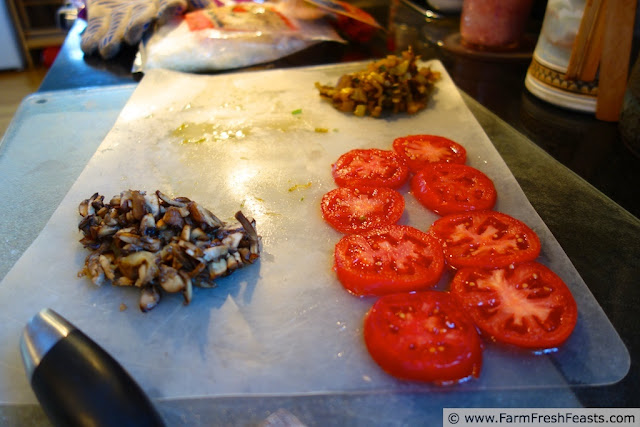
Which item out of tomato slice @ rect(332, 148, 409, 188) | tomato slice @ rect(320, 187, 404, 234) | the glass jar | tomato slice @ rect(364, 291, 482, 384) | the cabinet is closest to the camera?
tomato slice @ rect(364, 291, 482, 384)

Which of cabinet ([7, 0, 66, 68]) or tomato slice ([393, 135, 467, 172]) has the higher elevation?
tomato slice ([393, 135, 467, 172])

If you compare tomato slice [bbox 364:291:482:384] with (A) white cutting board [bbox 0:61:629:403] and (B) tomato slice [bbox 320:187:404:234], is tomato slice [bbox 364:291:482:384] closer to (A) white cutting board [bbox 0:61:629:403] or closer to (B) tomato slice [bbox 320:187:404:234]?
(A) white cutting board [bbox 0:61:629:403]

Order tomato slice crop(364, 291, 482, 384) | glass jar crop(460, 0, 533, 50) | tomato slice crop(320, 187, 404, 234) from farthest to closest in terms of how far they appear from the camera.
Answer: glass jar crop(460, 0, 533, 50) < tomato slice crop(320, 187, 404, 234) < tomato slice crop(364, 291, 482, 384)

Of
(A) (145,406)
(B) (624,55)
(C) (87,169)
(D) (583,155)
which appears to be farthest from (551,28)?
(A) (145,406)

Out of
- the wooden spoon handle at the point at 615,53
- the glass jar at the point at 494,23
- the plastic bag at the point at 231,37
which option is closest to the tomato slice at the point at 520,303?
the wooden spoon handle at the point at 615,53

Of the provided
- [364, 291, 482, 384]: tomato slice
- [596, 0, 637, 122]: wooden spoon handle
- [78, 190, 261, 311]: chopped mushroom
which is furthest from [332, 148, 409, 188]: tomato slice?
[596, 0, 637, 122]: wooden spoon handle

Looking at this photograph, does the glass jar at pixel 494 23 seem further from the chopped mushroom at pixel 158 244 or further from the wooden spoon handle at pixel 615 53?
the chopped mushroom at pixel 158 244

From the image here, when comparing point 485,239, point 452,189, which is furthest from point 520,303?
point 452,189
